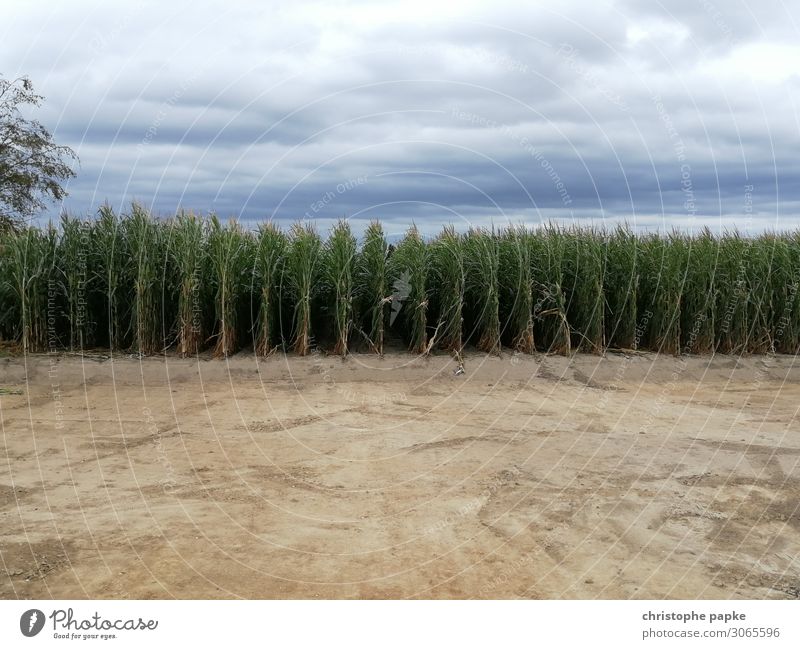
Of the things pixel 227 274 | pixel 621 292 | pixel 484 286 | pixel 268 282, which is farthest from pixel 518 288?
pixel 227 274

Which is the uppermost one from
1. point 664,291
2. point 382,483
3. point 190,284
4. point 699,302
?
point 190,284

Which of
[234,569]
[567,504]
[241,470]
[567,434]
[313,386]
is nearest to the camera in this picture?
[234,569]

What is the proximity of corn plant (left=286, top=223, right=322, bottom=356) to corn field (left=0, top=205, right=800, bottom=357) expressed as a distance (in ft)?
0.10

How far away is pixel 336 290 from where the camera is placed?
1286cm

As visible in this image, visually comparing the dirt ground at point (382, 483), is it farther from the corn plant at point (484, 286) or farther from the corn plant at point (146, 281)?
the corn plant at point (484, 286)

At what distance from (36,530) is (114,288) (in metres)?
7.52

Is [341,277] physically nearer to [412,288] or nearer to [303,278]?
[303,278]

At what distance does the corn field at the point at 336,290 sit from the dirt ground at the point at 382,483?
2.64 ft

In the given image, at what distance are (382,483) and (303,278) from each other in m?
6.19

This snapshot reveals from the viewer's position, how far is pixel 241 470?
7465mm

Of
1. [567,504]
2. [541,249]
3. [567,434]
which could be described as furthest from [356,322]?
[567,504]

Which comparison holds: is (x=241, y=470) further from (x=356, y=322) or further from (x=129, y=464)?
(x=356, y=322)

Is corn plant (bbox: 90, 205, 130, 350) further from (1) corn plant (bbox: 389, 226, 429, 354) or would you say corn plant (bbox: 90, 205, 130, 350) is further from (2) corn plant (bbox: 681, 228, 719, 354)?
(2) corn plant (bbox: 681, 228, 719, 354)

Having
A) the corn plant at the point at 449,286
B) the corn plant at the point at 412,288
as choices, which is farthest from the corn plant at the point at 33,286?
the corn plant at the point at 449,286
